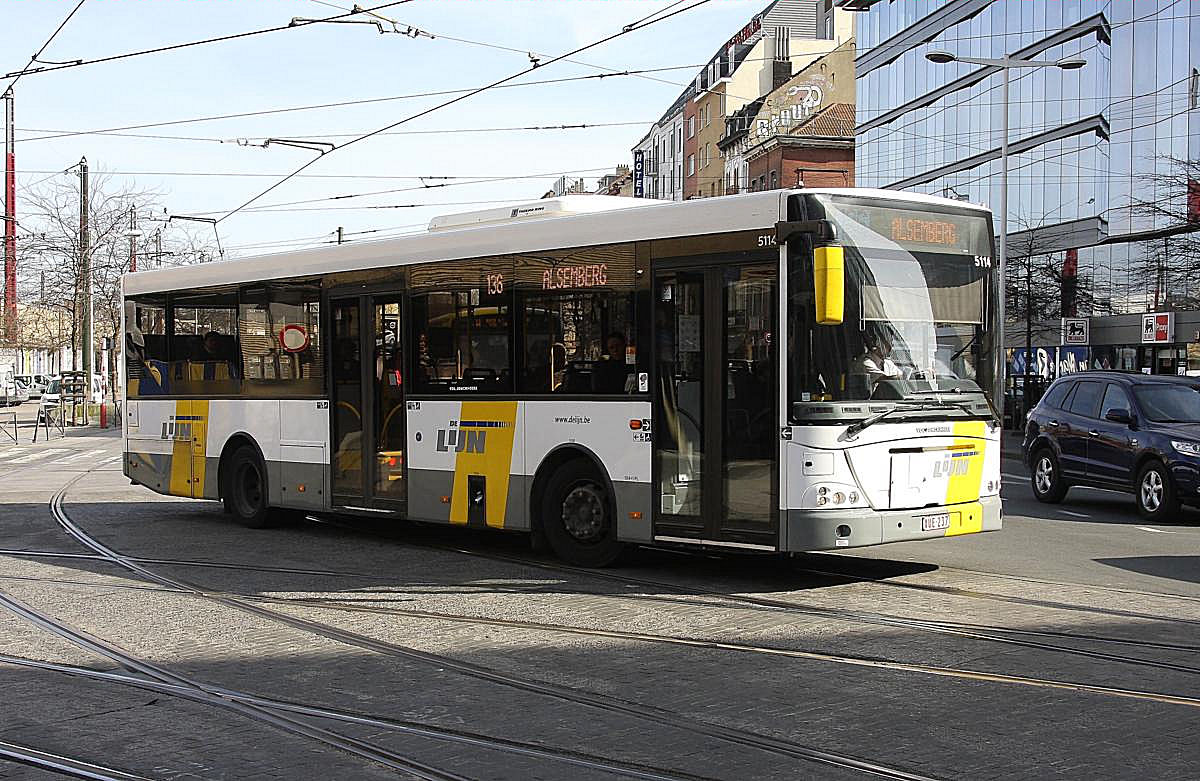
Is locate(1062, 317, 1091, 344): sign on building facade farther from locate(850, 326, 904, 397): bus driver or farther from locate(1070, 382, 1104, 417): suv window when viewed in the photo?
locate(850, 326, 904, 397): bus driver

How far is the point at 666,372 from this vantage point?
11.2 metres

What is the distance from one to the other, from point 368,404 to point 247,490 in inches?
109

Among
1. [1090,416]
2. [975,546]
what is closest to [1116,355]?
[1090,416]

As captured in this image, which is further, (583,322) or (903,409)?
(583,322)

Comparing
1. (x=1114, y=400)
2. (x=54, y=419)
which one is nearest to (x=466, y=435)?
(x=1114, y=400)

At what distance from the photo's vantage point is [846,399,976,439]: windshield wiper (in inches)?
410

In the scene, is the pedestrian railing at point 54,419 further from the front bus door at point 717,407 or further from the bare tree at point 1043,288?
the front bus door at point 717,407

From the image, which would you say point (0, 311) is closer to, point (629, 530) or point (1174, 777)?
point (629, 530)

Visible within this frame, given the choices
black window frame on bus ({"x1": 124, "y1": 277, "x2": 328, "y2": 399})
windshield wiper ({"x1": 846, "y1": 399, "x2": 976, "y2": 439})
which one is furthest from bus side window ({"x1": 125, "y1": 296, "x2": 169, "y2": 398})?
windshield wiper ({"x1": 846, "y1": 399, "x2": 976, "y2": 439})

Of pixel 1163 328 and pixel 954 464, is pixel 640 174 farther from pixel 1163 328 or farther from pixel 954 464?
pixel 954 464

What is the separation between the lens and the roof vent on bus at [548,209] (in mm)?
12211

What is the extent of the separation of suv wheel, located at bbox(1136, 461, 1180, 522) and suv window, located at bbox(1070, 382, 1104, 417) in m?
1.47

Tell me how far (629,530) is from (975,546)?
12.7 ft

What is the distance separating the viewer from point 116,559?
13180 millimetres
